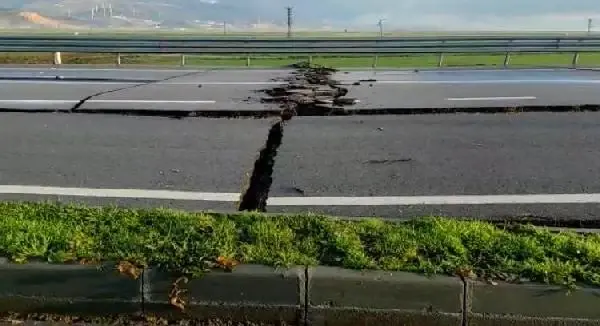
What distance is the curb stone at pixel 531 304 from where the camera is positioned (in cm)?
336

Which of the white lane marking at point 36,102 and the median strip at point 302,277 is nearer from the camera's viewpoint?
the median strip at point 302,277

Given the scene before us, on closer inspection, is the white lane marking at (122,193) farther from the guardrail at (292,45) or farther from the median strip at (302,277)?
the guardrail at (292,45)

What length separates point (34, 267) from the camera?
11.7ft

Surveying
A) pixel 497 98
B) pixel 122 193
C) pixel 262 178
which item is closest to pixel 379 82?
pixel 497 98

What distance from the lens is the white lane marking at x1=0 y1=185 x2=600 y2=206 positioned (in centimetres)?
503

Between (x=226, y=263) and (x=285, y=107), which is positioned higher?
(x=285, y=107)

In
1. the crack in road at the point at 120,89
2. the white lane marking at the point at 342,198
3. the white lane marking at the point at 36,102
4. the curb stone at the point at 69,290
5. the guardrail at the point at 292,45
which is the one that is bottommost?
the curb stone at the point at 69,290

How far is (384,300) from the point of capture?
3426mm

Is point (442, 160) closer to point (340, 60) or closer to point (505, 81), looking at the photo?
point (505, 81)

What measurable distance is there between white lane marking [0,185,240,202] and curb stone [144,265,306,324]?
1.63 metres

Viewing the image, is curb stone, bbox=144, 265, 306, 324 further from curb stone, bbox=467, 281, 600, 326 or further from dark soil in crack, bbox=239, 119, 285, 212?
dark soil in crack, bbox=239, 119, 285, 212

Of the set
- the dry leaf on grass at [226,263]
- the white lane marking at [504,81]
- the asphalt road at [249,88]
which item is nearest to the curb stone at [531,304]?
the dry leaf on grass at [226,263]

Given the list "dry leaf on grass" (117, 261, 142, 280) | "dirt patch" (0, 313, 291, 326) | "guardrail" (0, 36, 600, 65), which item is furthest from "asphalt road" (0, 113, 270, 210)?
"guardrail" (0, 36, 600, 65)

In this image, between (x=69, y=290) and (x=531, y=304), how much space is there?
8.10 feet
